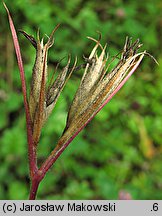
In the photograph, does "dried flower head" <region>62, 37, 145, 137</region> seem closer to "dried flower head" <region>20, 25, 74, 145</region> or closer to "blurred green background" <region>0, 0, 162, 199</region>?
"dried flower head" <region>20, 25, 74, 145</region>

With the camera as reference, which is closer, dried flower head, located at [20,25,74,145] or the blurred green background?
dried flower head, located at [20,25,74,145]

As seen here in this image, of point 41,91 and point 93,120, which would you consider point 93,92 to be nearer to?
point 41,91

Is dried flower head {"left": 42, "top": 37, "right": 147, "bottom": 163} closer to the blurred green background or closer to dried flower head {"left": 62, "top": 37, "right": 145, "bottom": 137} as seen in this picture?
dried flower head {"left": 62, "top": 37, "right": 145, "bottom": 137}

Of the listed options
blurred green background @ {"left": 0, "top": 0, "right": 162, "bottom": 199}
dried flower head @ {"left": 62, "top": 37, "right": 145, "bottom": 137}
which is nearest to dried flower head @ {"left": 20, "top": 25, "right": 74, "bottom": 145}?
dried flower head @ {"left": 62, "top": 37, "right": 145, "bottom": 137}

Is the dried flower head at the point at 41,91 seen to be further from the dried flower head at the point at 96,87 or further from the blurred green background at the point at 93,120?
the blurred green background at the point at 93,120

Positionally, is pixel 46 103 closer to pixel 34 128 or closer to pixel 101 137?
pixel 34 128

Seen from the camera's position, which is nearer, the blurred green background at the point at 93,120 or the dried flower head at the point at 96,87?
the dried flower head at the point at 96,87

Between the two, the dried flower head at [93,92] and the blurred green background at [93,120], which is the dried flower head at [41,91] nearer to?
the dried flower head at [93,92]

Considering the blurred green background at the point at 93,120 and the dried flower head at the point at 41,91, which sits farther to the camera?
the blurred green background at the point at 93,120

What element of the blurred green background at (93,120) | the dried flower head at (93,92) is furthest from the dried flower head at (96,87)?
the blurred green background at (93,120)
